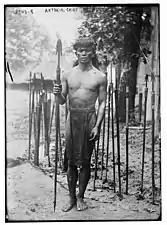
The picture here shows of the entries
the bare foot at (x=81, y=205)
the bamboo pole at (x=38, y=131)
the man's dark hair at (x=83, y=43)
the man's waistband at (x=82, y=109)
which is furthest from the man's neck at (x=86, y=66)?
the bare foot at (x=81, y=205)

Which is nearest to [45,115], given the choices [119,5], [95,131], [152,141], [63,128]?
[63,128]

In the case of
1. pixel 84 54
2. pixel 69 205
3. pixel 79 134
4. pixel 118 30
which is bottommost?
pixel 69 205

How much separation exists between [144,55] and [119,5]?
1.09 ft

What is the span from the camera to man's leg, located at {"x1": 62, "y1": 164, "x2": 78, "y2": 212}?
1923mm

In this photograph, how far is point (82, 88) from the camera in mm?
1944

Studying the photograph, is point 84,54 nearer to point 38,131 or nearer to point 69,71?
point 69,71

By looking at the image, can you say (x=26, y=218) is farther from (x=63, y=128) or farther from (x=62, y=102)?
(x=62, y=102)

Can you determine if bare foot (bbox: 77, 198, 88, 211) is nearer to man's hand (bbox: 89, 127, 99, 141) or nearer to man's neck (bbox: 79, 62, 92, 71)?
man's hand (bbox: 89, 127, 99, 141)

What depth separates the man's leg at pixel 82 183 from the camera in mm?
1924

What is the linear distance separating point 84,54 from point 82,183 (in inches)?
29.3

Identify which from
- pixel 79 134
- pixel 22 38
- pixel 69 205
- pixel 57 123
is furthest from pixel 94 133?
pixel 22 38

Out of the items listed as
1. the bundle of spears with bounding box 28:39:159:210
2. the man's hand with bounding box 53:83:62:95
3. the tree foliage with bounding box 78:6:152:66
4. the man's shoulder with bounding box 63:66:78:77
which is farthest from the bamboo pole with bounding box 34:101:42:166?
the tree foliage with bounding box 78:6:152:66

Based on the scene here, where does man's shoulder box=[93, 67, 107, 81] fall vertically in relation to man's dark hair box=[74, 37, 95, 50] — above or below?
below

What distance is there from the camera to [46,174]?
1.97 metres
